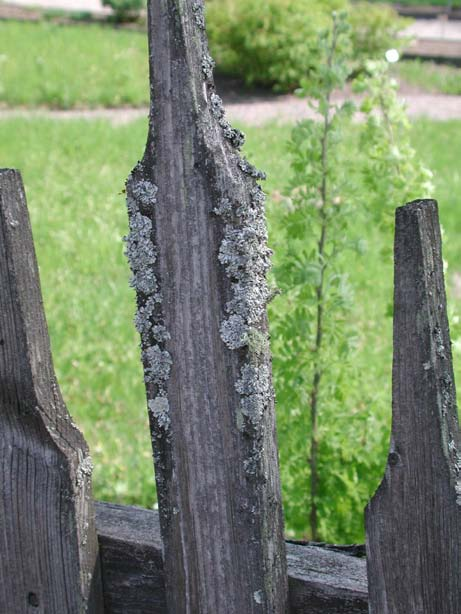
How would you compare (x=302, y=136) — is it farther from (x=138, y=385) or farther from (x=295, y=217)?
(x=138, y=385)

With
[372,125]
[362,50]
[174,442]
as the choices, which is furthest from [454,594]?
[362,50]

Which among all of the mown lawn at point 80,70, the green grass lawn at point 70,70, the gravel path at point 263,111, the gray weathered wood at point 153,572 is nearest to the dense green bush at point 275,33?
the gravel path at point 263,111

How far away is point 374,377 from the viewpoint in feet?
12.5

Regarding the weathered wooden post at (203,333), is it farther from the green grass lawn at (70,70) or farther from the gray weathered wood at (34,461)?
the green grass lawn at (70,70)

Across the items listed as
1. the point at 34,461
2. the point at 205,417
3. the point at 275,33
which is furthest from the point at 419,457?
the point at 275,33

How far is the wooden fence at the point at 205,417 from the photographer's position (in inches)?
44.1

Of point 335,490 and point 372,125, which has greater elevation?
point 372,125

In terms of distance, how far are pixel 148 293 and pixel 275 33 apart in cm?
1271

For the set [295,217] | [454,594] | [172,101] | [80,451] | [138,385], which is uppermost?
[172,101]

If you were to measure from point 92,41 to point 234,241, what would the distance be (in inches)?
546

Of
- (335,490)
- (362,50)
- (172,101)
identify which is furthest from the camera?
(362,50)

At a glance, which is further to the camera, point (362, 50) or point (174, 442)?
point (362, 50)

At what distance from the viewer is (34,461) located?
4.38 feet

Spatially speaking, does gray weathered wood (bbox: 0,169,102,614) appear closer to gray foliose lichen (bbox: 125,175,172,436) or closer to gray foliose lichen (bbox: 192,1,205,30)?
gray foliose lichen (bbox: 125,175,172,436)
